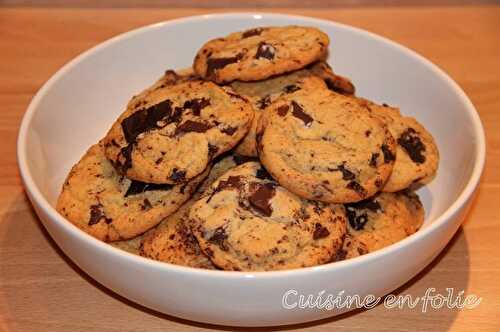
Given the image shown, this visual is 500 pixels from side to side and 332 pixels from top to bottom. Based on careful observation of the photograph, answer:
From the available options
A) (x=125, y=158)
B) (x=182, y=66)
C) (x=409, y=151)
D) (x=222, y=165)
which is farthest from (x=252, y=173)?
(x=182, y=66)

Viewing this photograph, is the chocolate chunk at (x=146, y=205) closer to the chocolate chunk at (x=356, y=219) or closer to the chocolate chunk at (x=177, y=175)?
the chocolate chunk at (x=177, y=175)

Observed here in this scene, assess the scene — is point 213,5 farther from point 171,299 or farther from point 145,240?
point 171,299

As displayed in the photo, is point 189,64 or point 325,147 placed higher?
point 325,147

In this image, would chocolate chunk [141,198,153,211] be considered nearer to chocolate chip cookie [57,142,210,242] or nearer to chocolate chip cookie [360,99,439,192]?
chocolate chip cookie [57,142,210,242]

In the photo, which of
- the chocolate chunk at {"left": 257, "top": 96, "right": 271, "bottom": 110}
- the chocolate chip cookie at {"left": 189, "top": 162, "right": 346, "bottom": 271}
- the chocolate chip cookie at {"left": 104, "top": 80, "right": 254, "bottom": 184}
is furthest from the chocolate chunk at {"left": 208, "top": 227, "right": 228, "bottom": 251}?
the chocolate chunk at {"left": 257, "top": 96, "right": 271, "bottom": 110}

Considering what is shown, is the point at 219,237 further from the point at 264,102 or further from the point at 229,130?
the point at 264,102

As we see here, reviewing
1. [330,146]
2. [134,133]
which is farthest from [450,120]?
[134,133]
